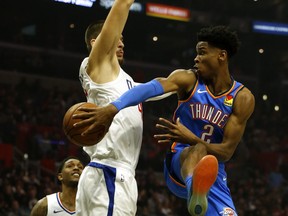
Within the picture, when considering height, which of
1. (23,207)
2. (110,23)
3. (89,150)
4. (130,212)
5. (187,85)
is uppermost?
(110,23)

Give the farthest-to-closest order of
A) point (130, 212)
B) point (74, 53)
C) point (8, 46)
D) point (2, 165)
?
point (74, 53) < point (8, 46) < point (2, 165) < point (130, 212)

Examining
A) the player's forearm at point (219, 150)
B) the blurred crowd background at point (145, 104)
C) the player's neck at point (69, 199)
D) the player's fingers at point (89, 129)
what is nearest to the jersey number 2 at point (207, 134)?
the player's forearm at point (219, 150)

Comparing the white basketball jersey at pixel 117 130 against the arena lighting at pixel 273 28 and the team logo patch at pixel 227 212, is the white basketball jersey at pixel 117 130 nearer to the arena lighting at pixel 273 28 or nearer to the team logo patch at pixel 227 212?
the team logo patch at pixel 227 212

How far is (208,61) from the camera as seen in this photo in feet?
16.6

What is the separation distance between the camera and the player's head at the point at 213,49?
16.6 ft

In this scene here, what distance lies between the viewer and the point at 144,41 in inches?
1027

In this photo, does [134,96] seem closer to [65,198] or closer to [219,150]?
[219,150]

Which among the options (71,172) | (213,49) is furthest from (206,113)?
(71,172)

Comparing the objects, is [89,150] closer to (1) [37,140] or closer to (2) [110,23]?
(2) [110,23]

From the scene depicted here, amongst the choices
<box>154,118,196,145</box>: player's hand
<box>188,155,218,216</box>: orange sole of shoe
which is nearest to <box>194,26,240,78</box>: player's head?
<box>154,118,196,145</box>: player's hand

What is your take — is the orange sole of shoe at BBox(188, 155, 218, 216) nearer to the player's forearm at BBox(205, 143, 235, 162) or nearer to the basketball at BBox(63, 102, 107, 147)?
the player's forearm at BBox(205, 143, 235, 162)

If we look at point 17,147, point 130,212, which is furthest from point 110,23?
point 17,147

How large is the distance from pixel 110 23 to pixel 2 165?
431 inches

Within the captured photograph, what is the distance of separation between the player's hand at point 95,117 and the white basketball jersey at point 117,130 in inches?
16.3
